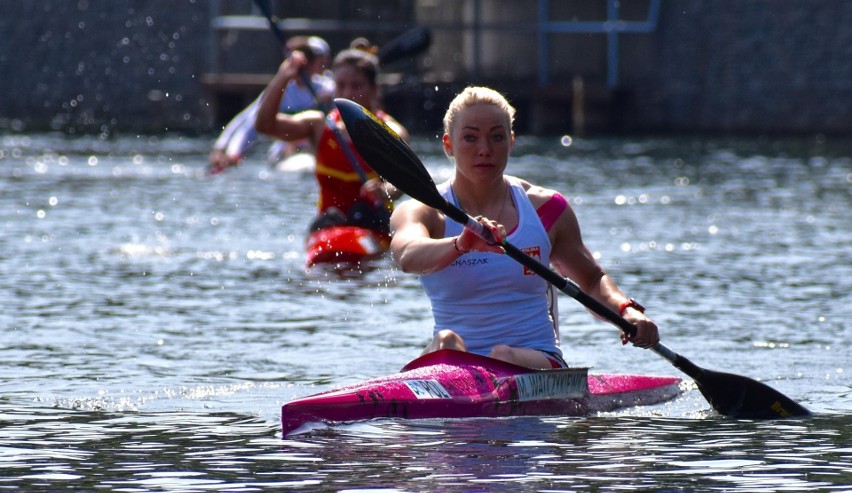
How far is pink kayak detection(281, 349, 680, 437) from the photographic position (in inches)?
268

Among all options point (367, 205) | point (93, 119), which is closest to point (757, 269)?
point (367, 205)

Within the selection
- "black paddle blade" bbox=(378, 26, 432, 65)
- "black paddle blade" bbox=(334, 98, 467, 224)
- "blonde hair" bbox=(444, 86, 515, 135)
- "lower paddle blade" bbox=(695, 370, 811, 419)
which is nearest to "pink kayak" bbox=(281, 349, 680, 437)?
"lower paddle blade" bbox=(695, 370, 811, 419)

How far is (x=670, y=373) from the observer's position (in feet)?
30.7

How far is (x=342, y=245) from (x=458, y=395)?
6026 millimetres

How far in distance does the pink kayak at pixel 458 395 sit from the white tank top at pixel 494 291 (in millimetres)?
188

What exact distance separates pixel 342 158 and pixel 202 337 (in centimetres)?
330

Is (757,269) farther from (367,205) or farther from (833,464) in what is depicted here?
(833,464)

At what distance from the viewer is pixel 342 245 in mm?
13016

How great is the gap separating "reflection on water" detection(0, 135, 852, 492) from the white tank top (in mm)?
396

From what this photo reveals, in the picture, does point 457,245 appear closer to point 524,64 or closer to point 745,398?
point 745,398

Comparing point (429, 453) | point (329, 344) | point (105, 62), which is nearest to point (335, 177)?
point (329, 344)

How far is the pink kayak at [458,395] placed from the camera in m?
6.80

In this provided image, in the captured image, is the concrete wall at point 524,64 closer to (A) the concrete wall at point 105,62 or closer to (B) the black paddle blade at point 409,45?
(A) the concrete wall at point 105,62

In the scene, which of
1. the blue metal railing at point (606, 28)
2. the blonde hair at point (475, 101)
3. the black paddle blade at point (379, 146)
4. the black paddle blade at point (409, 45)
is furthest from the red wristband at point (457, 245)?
the blue metal railing at point (606, 28)
